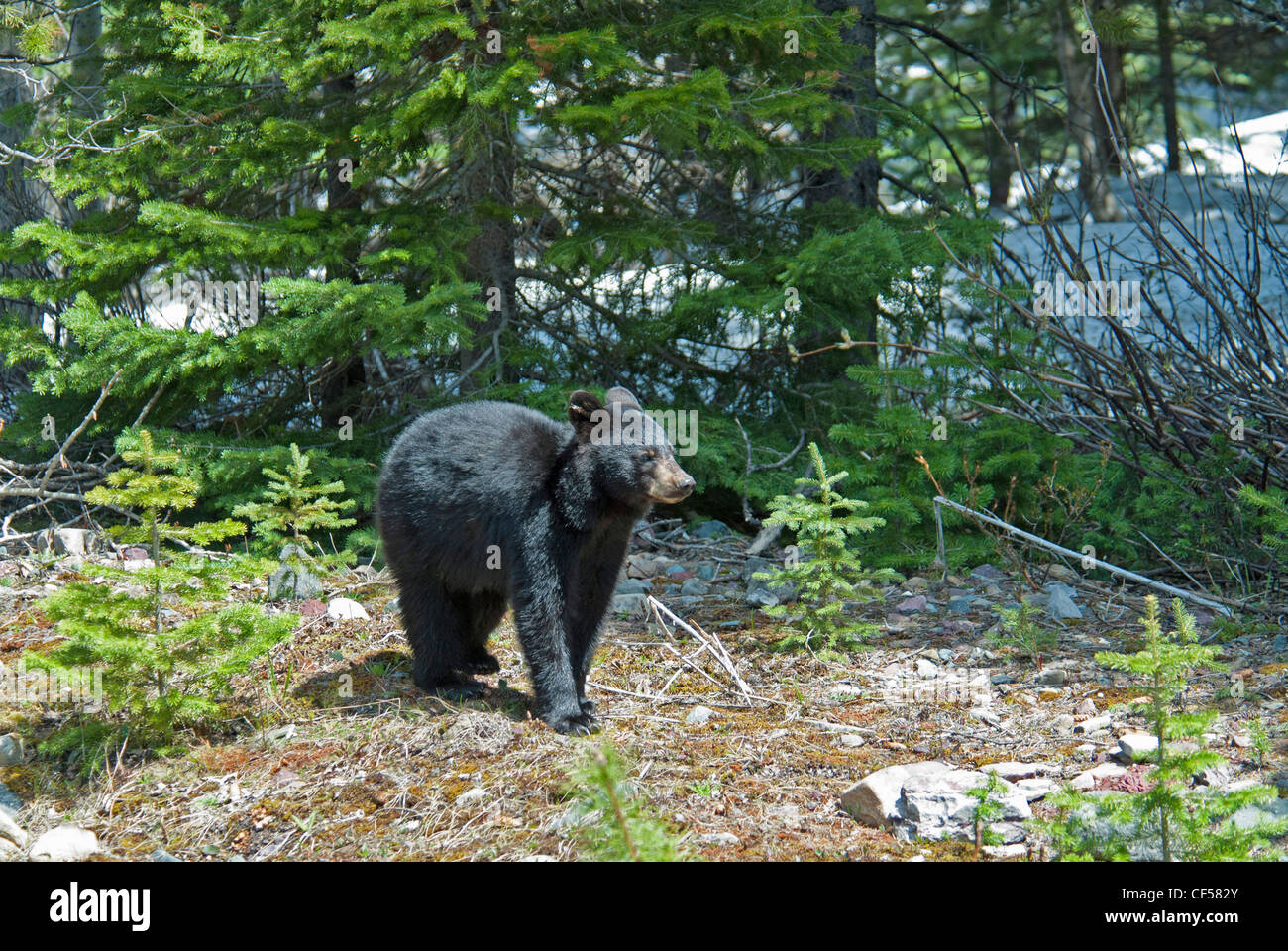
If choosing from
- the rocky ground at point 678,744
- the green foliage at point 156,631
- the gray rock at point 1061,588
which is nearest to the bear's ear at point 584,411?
the rocky ground at point 678,744

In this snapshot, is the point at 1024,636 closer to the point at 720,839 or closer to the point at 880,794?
the point at 880,794

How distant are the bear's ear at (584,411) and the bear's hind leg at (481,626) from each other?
35.1 inches

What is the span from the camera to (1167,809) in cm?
306

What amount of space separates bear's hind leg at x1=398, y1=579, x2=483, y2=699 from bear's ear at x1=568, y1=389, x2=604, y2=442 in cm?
97

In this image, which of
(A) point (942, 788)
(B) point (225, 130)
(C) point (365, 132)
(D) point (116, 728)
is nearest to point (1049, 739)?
(A) point (942, 788)

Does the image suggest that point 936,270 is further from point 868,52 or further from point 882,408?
point 868,52

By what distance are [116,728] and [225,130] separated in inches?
176

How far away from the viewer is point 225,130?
24.0 ft

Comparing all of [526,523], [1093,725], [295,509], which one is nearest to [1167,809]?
[1093,725]

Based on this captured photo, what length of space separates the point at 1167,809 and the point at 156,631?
3.64 m

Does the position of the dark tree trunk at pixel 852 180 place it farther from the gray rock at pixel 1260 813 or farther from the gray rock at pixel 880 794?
the gray rock at pixel 1260 813

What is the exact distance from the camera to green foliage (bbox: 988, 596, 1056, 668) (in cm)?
536

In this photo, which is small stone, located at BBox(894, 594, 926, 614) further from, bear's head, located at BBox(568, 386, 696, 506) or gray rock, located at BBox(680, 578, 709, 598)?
bear's head, located at BBox(568, 386, 696, 506)

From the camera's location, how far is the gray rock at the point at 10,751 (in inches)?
170
